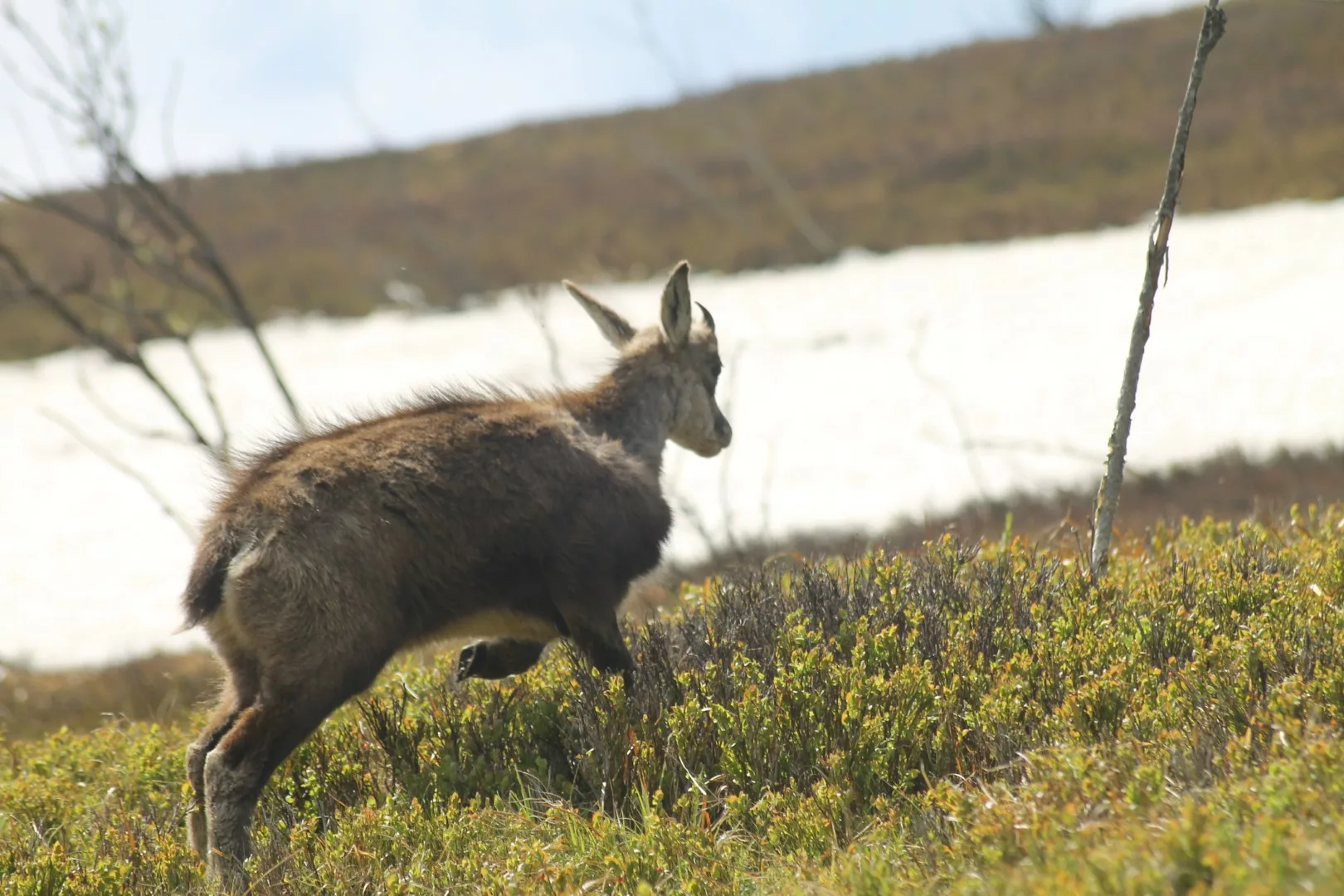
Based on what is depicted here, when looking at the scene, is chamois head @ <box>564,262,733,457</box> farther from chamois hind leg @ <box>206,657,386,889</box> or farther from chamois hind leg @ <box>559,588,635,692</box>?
chamois hind leg @ <box>206,657,386,889</box>

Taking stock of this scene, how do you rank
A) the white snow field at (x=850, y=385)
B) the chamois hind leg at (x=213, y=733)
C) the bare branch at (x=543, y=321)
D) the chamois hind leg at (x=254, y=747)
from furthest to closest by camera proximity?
the white snow field at (x=850, y=385)
the bare branch at (x=543, y=321)
the chamois hind leg at (x=213, y=733)
the chamois hind leg at (x=254, y=747)

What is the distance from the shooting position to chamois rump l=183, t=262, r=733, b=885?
4785mm

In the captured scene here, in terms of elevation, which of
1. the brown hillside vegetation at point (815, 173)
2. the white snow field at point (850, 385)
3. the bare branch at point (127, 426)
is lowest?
the white snow field at point (850, 385)

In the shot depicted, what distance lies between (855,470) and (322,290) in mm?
19260

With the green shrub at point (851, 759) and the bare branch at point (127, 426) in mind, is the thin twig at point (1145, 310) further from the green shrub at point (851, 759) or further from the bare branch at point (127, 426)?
the bare branch at point (127, 426)

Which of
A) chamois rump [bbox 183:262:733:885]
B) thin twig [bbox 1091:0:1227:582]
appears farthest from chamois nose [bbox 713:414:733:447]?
thin twig [bbox 1091:0:1227:582]

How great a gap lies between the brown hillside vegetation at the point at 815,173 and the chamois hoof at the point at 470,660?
72.6ft

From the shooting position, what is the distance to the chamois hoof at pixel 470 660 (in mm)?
5969

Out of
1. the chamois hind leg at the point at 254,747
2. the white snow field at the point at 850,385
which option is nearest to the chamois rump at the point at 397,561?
the chamois hind leg at the point at 254,747

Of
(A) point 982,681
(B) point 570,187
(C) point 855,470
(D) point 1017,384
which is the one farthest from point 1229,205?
(A) point 982,681

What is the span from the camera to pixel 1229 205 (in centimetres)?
2595

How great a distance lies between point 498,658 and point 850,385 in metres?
15.6

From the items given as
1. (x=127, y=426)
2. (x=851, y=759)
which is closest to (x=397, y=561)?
(x=851, y=759)

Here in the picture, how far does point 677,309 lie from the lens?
22.7 ft
